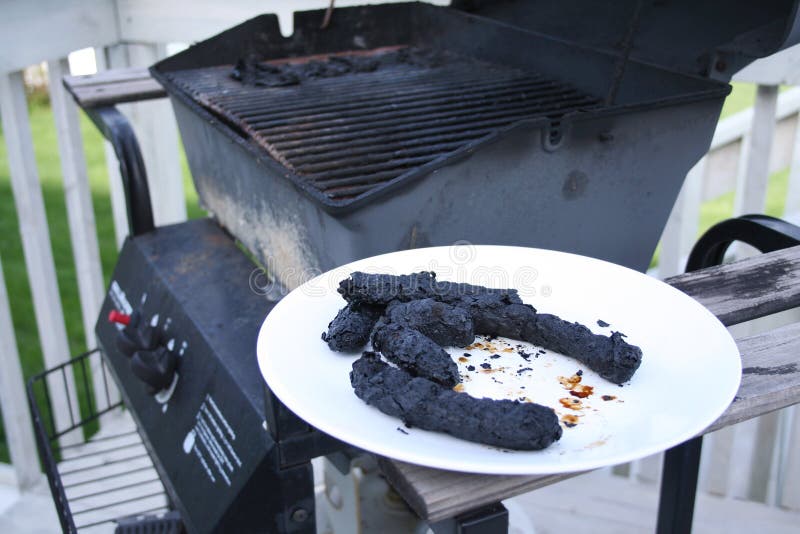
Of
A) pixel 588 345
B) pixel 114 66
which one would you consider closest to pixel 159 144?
pixel 114 66

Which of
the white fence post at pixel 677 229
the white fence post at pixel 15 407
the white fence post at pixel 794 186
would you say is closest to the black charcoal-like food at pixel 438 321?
the white fence post at pixel 677 229

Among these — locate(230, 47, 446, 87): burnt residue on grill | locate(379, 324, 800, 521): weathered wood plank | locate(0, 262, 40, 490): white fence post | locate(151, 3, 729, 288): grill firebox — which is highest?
locate(230, 47, 446, 87): burnt residue on grill

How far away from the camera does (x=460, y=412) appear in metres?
0.64

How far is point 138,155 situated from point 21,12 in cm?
73

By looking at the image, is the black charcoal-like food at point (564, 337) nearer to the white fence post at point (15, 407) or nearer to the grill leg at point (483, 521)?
the grill leg at point (483, 521)

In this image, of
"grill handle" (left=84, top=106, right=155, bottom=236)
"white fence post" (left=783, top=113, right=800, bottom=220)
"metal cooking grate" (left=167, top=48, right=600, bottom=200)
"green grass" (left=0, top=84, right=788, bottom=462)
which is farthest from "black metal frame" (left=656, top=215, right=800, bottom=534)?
"green grass" (left=0, top=84, right=788, bottom=462)

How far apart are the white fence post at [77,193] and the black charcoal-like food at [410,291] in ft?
5.41

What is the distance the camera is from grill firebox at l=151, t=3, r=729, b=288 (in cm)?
106

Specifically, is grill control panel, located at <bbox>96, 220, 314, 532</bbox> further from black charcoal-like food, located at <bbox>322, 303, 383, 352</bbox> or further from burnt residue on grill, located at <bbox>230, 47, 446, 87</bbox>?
burnt residue on grill, located at <bbox>230, 47, 446, 87</bbox>

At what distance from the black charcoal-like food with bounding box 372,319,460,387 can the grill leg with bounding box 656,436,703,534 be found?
0.34m

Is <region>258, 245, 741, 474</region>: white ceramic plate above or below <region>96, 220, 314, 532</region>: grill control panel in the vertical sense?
above

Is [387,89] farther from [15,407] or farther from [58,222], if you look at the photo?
[58,222]

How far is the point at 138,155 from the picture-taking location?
162cm

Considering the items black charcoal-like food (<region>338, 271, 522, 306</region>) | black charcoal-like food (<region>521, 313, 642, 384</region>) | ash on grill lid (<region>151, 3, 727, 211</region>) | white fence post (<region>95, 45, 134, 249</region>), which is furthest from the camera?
white fence post (<region>95, 45, 134, 249</region>)
